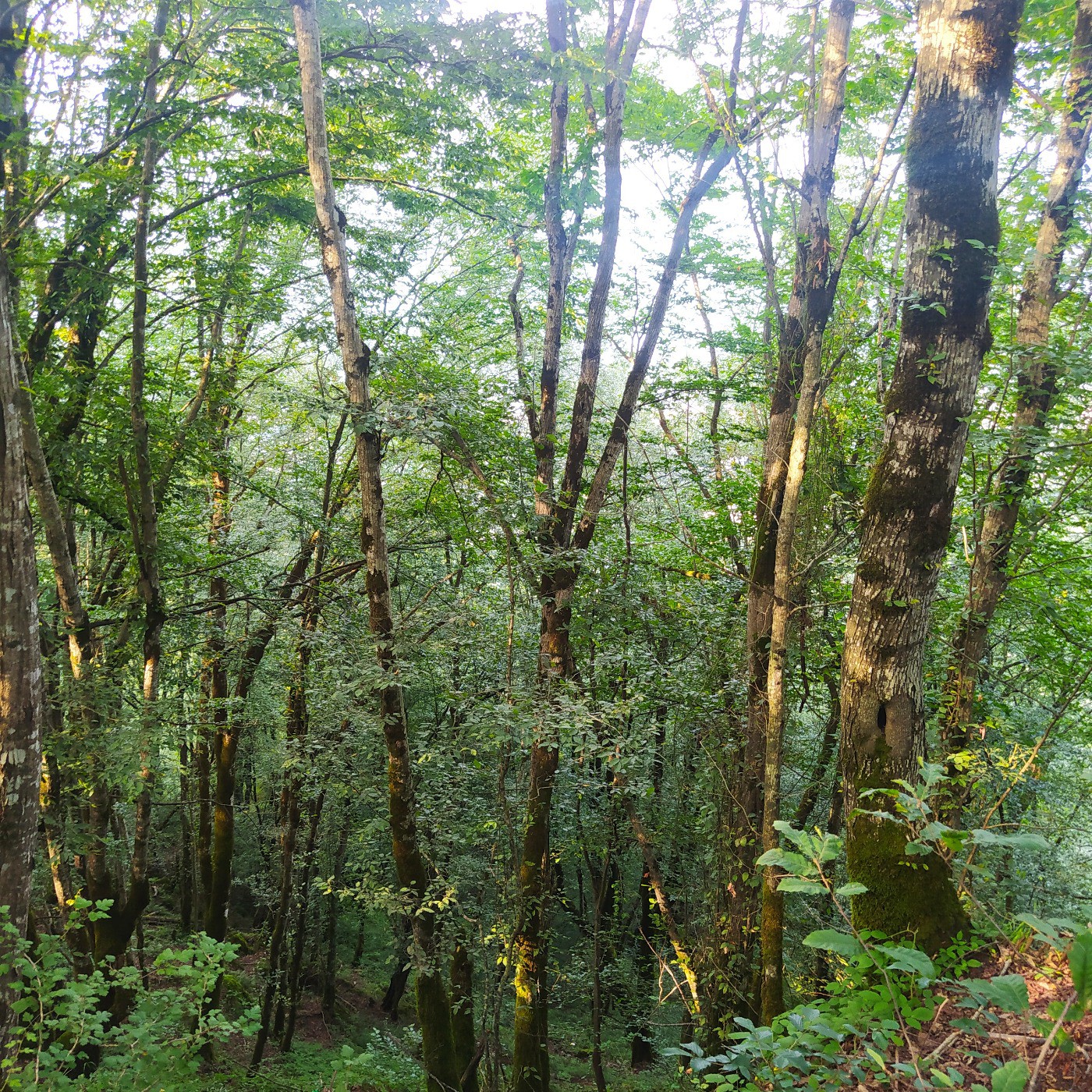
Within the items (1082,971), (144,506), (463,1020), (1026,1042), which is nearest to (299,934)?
(463,1020)

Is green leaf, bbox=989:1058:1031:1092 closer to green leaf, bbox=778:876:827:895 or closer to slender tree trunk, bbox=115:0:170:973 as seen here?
green leaf, bbox=778:876:827:895

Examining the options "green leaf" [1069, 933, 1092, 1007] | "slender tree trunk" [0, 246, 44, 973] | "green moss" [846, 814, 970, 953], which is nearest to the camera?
"green leaf" [1069, 933, 1092, 1007]

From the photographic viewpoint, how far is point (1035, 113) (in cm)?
710

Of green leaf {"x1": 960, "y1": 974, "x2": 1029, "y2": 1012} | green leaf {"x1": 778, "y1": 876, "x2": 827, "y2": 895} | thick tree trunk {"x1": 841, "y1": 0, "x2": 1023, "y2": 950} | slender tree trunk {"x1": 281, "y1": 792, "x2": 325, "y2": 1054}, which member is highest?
thick tree trunk {"x1": 841, "y1": 0, "x2": 1023, "y2": 950}

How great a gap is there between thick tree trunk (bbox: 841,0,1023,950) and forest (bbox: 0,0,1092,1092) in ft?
0.08

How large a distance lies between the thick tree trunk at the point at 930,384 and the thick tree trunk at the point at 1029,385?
197cm

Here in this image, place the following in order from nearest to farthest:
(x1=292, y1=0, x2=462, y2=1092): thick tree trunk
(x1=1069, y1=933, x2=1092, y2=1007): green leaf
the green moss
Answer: (x1=1069, y1=933, x2=1092, y2=1007): green leaf, the green moss, (x1=292, y1=0, x2=462, y2=1092): thick tree trunk

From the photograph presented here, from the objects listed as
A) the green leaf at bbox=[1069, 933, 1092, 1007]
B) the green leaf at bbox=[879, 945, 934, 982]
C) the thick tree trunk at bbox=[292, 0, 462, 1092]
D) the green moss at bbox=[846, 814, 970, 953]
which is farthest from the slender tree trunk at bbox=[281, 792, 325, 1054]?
the green leaf at bbox=[1069, 933, 1092, 1007]

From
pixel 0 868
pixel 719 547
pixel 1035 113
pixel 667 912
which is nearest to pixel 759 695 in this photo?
pixel 667 912

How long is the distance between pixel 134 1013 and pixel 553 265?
7336 millimetres

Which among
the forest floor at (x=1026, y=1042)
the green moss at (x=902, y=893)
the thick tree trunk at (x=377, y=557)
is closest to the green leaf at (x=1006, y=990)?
the forest floor at (x=1026, y=1042)

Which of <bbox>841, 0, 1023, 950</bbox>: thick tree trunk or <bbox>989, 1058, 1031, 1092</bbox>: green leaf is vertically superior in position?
<bbox>841, 0, 1023, 950</bbox>: thick tree trunk

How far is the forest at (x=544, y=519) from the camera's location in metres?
3.92

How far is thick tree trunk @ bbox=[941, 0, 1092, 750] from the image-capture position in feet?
18.7
